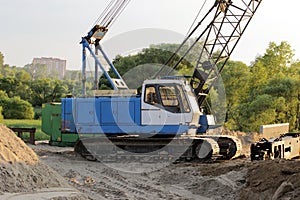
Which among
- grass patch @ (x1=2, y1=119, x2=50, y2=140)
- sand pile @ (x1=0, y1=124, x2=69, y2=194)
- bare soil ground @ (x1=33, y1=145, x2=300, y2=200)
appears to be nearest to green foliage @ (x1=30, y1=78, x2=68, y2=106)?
grass patch @ (x1=2, y1=119, x2=50, y2=140)

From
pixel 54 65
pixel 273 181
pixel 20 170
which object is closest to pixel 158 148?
pixel 273 181

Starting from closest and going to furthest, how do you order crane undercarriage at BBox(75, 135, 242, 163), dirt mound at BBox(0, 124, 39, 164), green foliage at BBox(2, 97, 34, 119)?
dirt mound at BBox(0, 124, 39, 164)
crane undercarriage at BBox(75, 135, 242, 163)
green foliage at BBox(2, 97, 34, 119)

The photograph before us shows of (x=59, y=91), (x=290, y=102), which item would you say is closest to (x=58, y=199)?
(x=290, y=102)

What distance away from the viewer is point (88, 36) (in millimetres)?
21062

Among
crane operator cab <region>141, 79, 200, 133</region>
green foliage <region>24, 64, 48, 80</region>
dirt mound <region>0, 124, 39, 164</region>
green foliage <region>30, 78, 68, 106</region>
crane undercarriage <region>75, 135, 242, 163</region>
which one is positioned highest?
green foliage <region>24, 64, 48, 80</region>

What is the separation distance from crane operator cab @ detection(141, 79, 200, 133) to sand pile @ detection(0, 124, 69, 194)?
5947mm

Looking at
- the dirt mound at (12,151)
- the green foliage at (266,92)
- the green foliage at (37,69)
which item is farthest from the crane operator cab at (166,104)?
the green foliage at (37,69)

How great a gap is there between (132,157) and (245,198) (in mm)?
7037

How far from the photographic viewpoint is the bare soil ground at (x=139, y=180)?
34.7 feet

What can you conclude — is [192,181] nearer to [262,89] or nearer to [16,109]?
[262,89]

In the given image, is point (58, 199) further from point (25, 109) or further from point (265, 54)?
point (25, 109)

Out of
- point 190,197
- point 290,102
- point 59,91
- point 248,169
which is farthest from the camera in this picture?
point 59,91

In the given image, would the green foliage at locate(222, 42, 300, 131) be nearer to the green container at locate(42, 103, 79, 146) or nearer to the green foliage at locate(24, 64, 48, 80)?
the green container at locate(42, 103, 79, 146)

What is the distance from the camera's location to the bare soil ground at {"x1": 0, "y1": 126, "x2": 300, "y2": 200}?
10.6 meters
